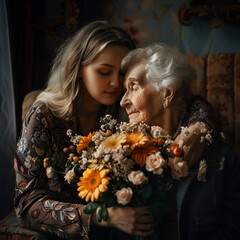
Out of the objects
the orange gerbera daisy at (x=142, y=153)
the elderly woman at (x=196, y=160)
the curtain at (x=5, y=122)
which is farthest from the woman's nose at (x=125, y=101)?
the curtain at (x=5, y=122)

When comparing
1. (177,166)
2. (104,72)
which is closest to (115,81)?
(104,72)

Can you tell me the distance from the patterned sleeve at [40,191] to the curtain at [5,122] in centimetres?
20

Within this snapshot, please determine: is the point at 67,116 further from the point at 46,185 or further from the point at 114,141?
the point at 114,141

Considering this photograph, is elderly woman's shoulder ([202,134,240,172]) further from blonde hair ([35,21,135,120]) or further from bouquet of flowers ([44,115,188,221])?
blonde hair ([35,21,135,120])

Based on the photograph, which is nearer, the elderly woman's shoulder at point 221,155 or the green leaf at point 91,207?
the green leaf at point 91,207

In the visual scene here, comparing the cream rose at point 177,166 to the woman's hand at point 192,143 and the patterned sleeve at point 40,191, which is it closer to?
the woman's hand at point 192,143

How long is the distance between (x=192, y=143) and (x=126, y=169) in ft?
0.92

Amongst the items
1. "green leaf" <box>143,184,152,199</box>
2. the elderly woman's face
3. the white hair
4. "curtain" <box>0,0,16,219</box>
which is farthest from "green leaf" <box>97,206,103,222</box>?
"curtain" <box>0,0,16,219</box>

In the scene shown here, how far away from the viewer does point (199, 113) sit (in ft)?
4.04

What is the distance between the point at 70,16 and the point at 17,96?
0.48 metres

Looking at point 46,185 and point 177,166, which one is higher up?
point 177,166

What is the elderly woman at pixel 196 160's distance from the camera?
1.05 m

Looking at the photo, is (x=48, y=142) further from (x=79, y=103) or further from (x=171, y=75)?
(x=171, y=75)

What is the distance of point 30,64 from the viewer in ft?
5.31
